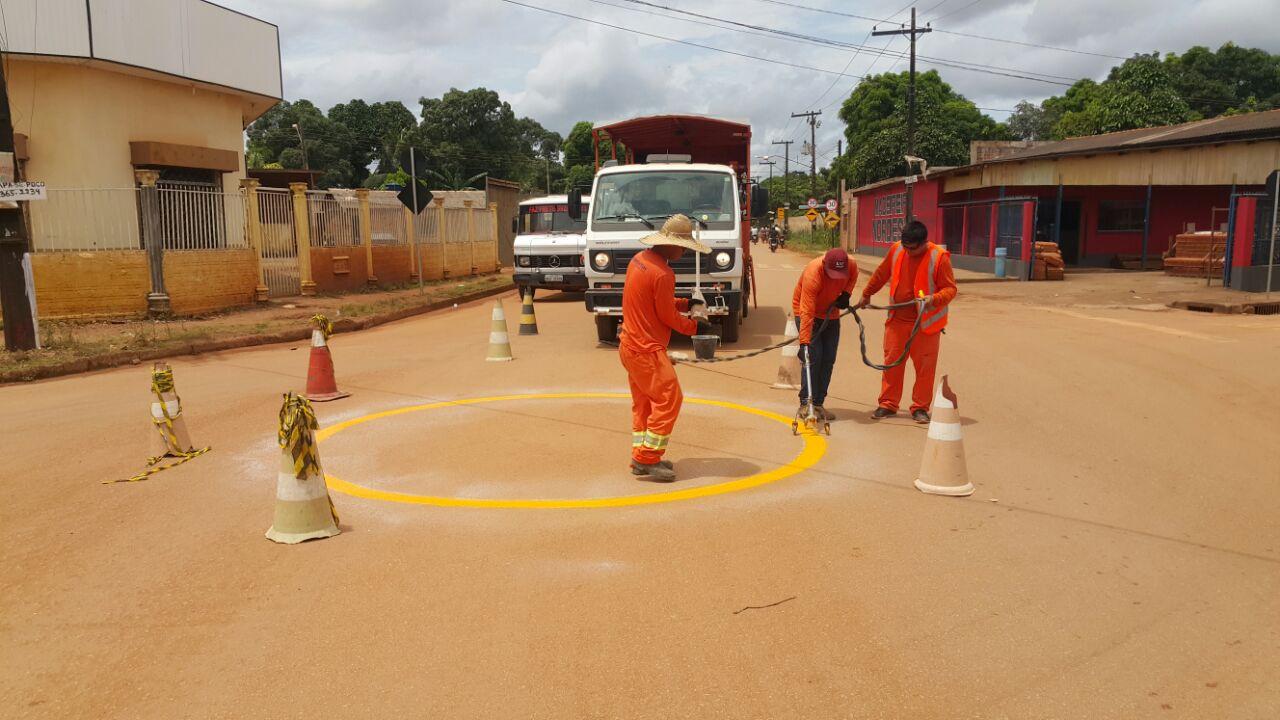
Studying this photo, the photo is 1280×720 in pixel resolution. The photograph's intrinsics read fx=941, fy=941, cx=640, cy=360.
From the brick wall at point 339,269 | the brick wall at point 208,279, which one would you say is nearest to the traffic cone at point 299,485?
the brick wall at point 208,279

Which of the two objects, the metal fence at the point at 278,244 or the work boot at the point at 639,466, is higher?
the metal fence at the point at 278,244

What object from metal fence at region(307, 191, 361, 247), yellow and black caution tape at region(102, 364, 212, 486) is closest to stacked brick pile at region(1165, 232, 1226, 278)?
metal fence at region(307, 191, 361, 247)

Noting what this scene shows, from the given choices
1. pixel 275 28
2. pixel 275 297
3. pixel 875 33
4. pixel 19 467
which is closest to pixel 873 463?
pixel 19 467

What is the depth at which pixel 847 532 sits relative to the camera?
16.8ft

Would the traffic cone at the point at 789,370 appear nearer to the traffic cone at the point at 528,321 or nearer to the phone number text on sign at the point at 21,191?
the traffic cone at the point at 528,321

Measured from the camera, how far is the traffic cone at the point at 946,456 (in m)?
5.76

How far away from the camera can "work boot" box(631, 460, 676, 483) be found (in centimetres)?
613

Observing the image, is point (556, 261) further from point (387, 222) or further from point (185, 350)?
point (185, 350)

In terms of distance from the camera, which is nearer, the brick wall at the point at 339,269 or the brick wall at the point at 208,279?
the brick wall at the point at 208,279

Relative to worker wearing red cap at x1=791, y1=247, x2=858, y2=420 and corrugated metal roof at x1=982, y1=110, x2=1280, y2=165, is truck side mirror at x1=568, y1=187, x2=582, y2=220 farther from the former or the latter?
corrugated metal roof at x1=982, y1=110, x2=1280, y2=165

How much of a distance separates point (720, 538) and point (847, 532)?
0.70 m

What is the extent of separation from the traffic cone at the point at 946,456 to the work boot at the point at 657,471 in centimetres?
159

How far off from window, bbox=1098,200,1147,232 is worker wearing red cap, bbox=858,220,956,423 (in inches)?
1083

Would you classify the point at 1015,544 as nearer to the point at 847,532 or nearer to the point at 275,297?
the point at 847,532
